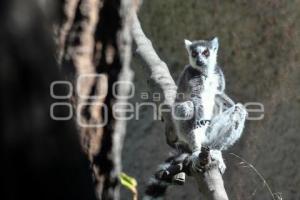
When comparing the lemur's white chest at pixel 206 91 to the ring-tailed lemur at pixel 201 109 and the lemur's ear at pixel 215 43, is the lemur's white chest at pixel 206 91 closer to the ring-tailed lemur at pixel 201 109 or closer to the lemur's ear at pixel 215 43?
the ring-tailed lemur at pixel 201 109

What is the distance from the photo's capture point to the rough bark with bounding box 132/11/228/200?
3318mm

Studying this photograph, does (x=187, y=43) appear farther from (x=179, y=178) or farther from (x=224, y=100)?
(x=179, y=178)

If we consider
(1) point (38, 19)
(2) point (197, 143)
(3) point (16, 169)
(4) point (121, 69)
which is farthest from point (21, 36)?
(2) point (197, 143)

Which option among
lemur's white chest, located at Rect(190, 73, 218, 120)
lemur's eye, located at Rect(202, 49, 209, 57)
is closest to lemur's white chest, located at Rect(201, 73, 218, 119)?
lemur's white chest, located at Rect(190, 73, 218, 120)

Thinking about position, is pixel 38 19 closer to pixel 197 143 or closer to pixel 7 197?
pixel 7 197

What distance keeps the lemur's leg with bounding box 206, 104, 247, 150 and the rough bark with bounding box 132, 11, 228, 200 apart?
0.21 m

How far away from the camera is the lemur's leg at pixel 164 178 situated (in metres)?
3.71

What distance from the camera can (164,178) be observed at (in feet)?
12.4

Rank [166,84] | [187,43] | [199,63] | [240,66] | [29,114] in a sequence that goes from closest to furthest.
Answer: [29,114] < [166,84] < [199,63] < [187,43] < [240,66]

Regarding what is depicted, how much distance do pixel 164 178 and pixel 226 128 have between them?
15.1 inches

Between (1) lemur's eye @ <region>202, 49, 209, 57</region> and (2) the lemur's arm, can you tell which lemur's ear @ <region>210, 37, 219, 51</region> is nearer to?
(1) lemur's eye @ <region>202, 49, 209, 57</region>

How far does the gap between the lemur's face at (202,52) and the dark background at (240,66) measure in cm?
11

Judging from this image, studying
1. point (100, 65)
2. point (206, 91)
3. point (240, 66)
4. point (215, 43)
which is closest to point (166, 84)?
point (206, 91)

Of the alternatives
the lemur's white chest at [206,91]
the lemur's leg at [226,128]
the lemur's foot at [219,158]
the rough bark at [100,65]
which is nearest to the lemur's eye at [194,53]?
the lemur's white chest at [206,91]
